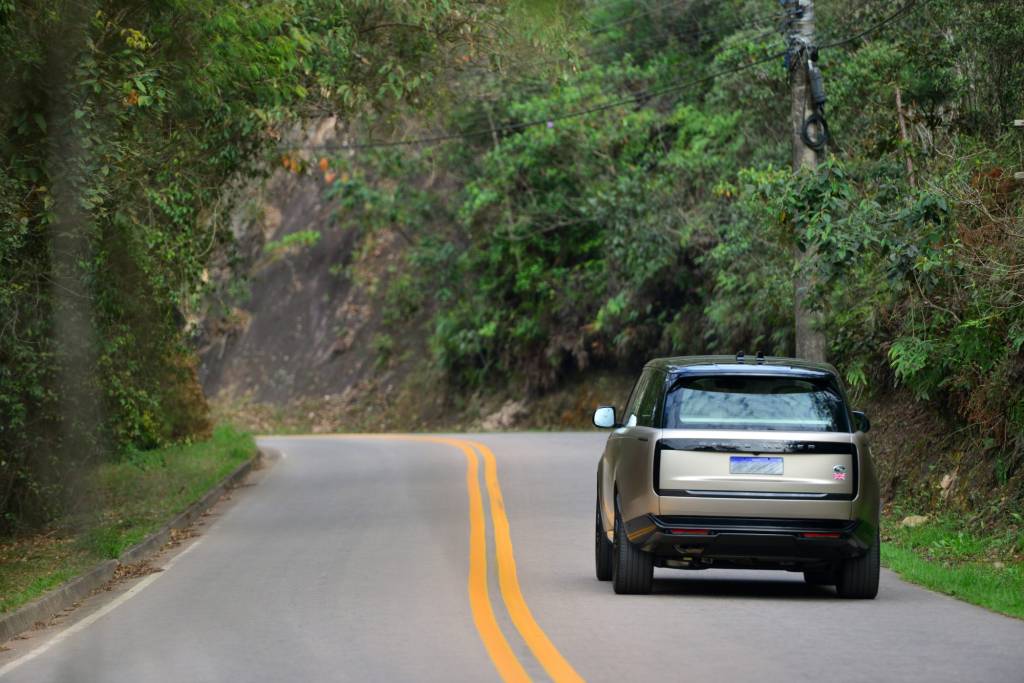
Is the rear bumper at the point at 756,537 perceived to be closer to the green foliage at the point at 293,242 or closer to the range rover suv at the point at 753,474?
the range rover suv at the point at 753,474

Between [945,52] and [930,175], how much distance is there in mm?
3116

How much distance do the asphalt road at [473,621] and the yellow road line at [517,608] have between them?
32mm

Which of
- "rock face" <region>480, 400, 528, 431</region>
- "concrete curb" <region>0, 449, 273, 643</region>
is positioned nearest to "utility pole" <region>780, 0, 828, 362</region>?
"concrete curb" <region>0, 449, 273, 643</region>

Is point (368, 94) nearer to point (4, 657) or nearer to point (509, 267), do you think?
point (4, 657)

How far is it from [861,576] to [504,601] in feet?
8.70

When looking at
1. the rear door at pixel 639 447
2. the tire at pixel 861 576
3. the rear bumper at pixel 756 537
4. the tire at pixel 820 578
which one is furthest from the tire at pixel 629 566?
the tire at pixel 820 578

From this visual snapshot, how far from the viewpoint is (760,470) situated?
37.3ft

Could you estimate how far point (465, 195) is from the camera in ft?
148

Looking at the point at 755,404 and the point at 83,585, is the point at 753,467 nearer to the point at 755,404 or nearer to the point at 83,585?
the point at 755,404

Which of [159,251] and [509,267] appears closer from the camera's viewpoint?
[159,251]

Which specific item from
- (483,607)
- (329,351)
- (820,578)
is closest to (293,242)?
(329,351)

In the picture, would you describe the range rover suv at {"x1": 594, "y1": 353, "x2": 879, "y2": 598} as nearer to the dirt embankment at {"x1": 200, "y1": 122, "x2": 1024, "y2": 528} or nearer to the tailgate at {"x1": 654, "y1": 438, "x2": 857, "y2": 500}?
the tailgate at {"x1": 654, "y1": 438, "x2": 857, "y2": 500}

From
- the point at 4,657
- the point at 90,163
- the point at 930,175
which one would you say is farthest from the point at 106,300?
the point at 930,175

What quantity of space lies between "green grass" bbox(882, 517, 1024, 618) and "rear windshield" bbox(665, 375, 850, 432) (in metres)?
1.87
